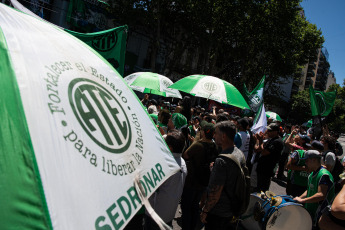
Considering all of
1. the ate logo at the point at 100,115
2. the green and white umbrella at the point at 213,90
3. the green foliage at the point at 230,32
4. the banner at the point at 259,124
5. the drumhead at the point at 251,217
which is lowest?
the drumhead at the point at 251,217

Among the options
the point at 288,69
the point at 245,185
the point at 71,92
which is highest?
the point at 288,69

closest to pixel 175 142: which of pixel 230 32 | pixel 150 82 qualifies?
pixel 150 82

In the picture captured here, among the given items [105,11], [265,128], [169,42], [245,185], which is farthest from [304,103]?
[245,185]

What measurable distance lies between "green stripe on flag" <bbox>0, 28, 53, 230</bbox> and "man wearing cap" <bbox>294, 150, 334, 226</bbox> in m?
3.30

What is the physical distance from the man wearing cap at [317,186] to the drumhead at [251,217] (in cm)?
58

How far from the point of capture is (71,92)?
3.47ft

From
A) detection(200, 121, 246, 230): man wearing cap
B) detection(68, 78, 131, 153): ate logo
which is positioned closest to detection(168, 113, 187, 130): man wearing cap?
detection(200, 121, 246, 230): man wearing cap

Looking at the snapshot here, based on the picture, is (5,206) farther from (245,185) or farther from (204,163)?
(204,163)

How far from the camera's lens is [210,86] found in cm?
544

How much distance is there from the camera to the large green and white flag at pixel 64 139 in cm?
80

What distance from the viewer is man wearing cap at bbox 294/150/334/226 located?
10.9 ft

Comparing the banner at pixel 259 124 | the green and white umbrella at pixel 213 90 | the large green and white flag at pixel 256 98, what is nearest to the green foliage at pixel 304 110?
the large green and white flag at pixel 256 98

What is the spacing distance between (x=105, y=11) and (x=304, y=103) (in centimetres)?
4072

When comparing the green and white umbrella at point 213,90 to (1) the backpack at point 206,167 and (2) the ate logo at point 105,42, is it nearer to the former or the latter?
(1) the backpack at point 206,167
